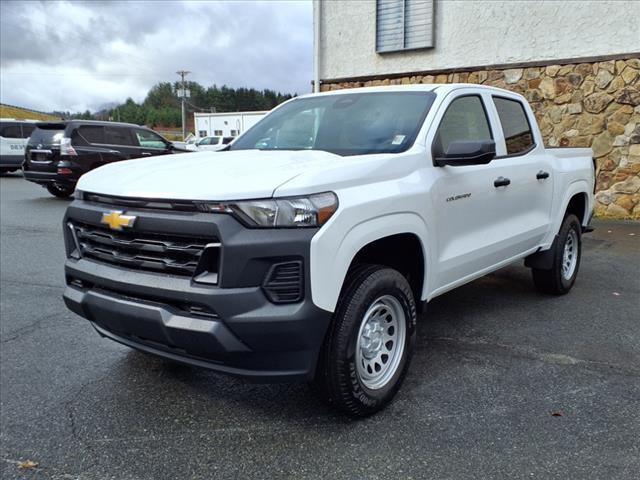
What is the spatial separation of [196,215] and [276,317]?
0.60 m

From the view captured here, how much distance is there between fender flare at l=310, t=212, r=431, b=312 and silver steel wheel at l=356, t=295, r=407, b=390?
33 centimetres

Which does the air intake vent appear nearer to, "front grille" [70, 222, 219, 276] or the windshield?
"front grille" [70, 222, 219, 276]

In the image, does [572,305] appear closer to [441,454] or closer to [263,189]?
[441,454]

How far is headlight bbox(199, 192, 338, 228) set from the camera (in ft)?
8.52

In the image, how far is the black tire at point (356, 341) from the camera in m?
2.80

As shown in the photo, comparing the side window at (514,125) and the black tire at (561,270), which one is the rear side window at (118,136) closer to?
the side window at (514,125)

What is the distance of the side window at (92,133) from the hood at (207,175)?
1077 centimetres

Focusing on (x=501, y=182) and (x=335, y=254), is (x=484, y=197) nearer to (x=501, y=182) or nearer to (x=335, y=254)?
(x=501, y=182)

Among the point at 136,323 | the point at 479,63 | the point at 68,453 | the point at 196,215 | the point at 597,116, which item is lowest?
the point at 68,453

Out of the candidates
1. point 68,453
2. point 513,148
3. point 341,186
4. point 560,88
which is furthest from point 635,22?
point 68,453

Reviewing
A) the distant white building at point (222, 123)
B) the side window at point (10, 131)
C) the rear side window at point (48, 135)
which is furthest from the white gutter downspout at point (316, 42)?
the distant white building at point (222, 123)

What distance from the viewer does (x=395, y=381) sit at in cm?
323

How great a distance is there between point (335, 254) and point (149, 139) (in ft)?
42.6

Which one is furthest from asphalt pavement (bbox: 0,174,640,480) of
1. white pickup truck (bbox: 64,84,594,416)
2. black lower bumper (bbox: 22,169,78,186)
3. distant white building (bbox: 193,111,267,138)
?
distant white building (bbox: 193,111,267,138)
